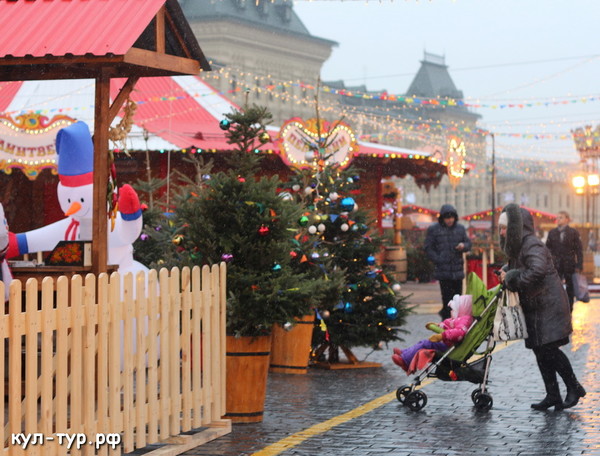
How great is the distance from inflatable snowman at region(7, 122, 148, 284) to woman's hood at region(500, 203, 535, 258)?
122 inches

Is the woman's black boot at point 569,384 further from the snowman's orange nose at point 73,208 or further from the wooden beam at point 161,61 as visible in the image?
the snowman's orange nose at point 73,208

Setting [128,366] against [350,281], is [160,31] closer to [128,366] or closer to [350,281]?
[128,366]

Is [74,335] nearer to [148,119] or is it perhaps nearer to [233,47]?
[148,119]

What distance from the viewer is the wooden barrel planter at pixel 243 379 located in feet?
28.1

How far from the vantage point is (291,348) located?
37.8ft

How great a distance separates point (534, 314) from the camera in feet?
30.7

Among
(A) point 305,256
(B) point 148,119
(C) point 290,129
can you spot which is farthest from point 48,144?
(A) point 305,256

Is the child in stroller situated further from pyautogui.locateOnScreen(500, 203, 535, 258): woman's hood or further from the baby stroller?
pyautogui.locateOnScreen(500, 203, 535, 258): woman's hood

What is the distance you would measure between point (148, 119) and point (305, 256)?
616 inches

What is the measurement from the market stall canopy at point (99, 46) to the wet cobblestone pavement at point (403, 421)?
6.11ft

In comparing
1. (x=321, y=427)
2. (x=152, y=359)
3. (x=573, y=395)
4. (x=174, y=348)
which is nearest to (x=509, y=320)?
(x=573, y=395)

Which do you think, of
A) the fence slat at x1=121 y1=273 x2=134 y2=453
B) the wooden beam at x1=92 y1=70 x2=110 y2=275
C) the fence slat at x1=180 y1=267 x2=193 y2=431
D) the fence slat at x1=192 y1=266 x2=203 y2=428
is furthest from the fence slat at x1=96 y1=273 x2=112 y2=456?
the wooden beam at x1=92 y1=70 x2=110 y2=275

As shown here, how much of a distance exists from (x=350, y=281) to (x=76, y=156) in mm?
3415

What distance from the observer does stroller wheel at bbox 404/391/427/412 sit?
917 centimetres
